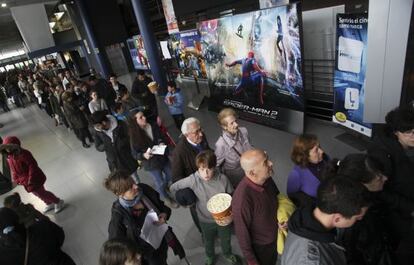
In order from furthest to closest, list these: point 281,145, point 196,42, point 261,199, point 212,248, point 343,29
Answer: point 196,42, point 281,145, point 343,29, point 212,248, point 261,199

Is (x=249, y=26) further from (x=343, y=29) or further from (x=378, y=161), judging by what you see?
(x=378, y=161)

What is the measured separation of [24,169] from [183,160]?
2799 mm

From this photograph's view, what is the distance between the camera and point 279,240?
1975mm

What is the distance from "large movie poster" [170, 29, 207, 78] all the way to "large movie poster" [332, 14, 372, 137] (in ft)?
15.4

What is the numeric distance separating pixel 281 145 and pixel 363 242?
3277mm

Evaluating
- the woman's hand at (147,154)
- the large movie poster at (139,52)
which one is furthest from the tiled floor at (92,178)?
the large movie poster at (139,52)

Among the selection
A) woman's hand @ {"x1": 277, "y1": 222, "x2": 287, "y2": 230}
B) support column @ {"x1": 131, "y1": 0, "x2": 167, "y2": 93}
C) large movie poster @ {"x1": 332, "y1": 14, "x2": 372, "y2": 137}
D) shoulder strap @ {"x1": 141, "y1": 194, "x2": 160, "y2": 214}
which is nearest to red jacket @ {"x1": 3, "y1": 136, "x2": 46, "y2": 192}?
shoulder strap @ {"x1": 141, "y1": 194, "x2": 160, "y2": 214}

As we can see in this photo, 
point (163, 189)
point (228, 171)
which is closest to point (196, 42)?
point (163, 189)

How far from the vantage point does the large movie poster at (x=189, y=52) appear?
824 cm

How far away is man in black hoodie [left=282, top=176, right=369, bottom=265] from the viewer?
1348mm

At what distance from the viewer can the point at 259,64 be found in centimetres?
570

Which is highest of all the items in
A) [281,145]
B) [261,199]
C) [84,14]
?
[84,14]

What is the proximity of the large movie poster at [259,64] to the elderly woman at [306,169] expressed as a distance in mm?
2892

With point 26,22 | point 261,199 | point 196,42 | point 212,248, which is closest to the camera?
point 261,199
